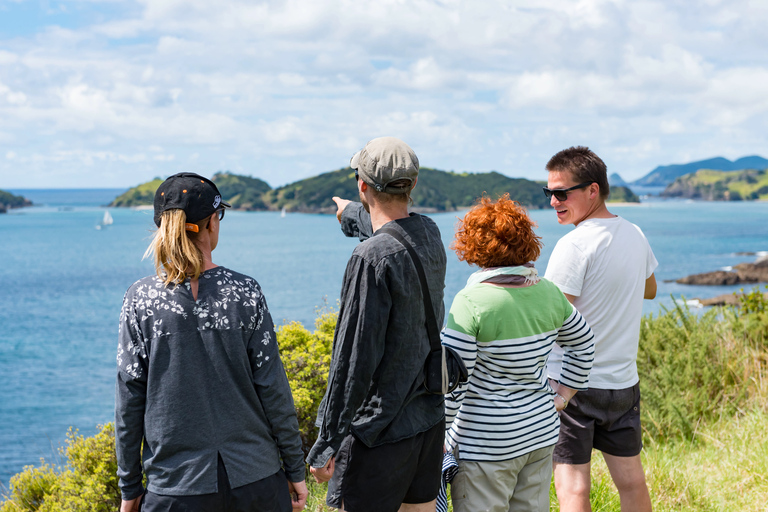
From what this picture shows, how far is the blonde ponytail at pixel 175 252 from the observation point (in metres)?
2.29

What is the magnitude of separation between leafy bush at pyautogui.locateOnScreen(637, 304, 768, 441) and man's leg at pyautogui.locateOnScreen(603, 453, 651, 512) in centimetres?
324

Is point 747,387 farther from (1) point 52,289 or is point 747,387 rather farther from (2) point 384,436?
(1) point 52,289

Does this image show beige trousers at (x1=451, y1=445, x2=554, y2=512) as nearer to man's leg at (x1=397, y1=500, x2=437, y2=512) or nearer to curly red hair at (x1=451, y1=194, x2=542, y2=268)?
man's leg at (x1=397, y1=500, x2=437, y2=512)

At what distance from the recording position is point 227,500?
91.0 inches

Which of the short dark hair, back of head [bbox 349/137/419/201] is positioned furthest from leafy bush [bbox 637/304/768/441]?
back of head [bbox 349/137/419/201]

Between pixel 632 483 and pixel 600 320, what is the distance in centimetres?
90

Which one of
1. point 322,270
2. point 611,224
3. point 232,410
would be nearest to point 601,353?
point 611,224

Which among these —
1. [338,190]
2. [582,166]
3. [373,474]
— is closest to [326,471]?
[373,474]

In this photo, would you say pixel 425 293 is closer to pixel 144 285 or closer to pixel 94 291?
pixel 144 285

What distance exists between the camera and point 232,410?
7.63ft

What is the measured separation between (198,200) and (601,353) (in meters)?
2.13

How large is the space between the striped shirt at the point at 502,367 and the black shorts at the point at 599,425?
21.3 inches

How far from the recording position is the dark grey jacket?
238 centimetres

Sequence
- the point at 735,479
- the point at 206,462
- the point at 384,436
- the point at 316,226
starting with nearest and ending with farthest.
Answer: the point at 206,462 → the point at 384,436 → the point at 735,479 → the point at 316,226
